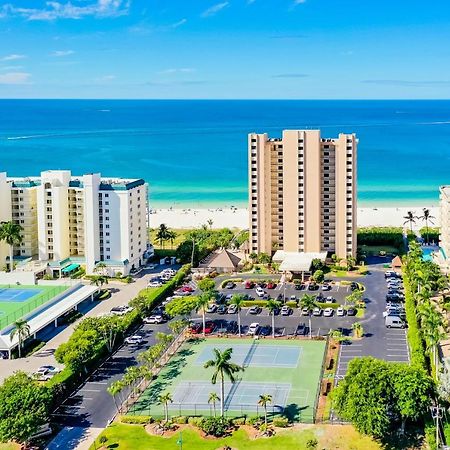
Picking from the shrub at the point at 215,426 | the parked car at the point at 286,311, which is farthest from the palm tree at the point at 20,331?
the parked car at the point at 286,311

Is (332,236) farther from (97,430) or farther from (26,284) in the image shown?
(97,430)

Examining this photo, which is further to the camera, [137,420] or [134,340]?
[134,340]

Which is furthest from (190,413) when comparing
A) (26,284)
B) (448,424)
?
(26,284)

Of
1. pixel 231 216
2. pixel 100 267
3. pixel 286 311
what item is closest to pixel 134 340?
pixel 286 311

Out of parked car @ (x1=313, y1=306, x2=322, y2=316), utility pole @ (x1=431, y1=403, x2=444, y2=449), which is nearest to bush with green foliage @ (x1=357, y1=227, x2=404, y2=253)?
parked car @ (x1=313, y1=306, x2=322, y2=316)

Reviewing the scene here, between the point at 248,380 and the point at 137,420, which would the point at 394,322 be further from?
the point at 137,420

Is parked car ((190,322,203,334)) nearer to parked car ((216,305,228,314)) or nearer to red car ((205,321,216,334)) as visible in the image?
red car ((205,321,216,334))
